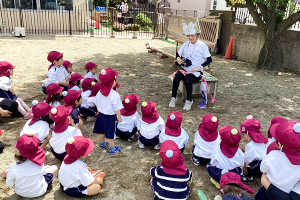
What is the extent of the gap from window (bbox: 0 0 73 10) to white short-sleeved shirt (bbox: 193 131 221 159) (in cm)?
1244

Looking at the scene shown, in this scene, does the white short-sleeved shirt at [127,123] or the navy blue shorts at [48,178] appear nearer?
the navy blue shorts at [48,178]

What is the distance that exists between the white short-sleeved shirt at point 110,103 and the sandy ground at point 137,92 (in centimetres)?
70

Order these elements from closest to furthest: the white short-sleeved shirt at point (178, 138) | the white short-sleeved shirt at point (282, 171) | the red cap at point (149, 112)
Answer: the white short-sleeved shirt at point (282, 171) → the white short-sleeved shirt at point (178, 138) → the red cap at point (149, 112)

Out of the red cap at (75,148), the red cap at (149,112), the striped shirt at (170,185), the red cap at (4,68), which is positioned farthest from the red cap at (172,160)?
the red cap at (4,68)

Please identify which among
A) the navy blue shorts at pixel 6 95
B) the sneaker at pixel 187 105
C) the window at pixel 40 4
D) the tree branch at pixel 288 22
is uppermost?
the window at pixel 40 4

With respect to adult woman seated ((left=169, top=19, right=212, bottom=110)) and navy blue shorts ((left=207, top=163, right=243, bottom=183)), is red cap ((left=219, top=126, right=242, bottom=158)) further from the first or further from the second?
adult woman seated ((left=169, top=19, right=212, bottom=110))

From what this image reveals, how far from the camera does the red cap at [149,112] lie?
11.8 feet

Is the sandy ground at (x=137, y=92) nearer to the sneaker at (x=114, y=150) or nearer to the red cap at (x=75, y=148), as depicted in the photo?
the sneaker at (x=114, y=150)

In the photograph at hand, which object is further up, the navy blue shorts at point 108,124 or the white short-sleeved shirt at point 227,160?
the navy blue shorts at point 108,124

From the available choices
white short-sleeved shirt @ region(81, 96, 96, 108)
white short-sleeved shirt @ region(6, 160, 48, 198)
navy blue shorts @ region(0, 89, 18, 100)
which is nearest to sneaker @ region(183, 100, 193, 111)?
white short-sleeved shirt @ region(81, 96, 96, 108)

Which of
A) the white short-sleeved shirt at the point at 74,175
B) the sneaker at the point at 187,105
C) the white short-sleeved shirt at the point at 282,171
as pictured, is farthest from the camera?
the sneaker at the point at 187,105

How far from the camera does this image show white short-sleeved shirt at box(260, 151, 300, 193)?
7.18ft

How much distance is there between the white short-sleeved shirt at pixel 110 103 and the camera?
3480 millimetres

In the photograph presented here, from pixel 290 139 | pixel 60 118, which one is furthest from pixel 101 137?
pixel 290 139
